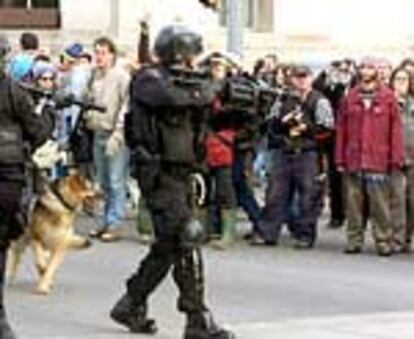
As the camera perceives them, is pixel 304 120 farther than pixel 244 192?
No

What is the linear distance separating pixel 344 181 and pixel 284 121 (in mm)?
781

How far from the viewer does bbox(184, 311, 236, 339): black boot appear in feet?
33.2

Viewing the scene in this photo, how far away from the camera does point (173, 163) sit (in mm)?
10156

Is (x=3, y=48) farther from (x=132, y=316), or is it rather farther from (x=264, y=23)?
(x=264, y=23)

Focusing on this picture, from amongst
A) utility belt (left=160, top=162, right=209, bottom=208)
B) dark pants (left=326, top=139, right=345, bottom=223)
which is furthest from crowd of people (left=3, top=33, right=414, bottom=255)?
utility belt (left=160, top=162, right=209, bottom=208)

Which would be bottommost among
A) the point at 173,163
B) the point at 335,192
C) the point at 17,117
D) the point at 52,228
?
the point at 335,192

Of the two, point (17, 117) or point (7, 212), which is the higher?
point (17, 117)

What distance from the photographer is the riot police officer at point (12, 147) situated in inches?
397

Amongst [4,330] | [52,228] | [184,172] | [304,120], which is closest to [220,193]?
[304,120]

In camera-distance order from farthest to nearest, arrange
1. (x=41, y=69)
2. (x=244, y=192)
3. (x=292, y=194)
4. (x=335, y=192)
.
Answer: (x=335, y=192) → (x=41, y=69) → (x=244, y=192) → (x=292, y=194)

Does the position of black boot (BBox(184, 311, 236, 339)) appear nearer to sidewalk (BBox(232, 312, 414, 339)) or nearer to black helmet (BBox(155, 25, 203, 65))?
sidewalk (BBox(232, 312, 414, 339))

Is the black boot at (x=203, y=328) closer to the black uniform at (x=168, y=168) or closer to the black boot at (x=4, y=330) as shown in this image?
the black uniform at (x=168, y=168)

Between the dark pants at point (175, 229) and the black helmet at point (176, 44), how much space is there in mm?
693

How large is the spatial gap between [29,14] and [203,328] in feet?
56.5
